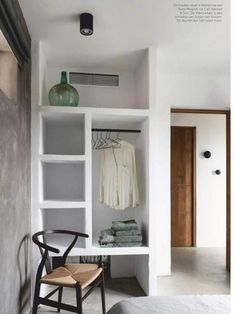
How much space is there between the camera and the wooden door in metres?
4.83

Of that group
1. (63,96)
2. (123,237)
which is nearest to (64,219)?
(123,237)

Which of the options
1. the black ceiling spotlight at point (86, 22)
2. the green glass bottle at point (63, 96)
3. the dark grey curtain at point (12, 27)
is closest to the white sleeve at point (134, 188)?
the green glass bottle at point (63, 96)

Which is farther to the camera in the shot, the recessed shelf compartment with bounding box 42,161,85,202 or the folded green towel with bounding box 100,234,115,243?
the recessed shelf compartment with bounding box 42,161,85,202

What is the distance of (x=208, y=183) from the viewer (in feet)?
15.9

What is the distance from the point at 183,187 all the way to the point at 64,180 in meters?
2.37

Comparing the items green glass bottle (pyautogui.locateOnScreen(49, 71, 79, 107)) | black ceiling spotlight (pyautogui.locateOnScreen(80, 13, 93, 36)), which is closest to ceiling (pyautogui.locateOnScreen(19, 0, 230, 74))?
black ceiling spotlight (pyautogui.locateOnScreen(80, 13, 93, 36))

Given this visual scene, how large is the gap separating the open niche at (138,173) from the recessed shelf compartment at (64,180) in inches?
7.5

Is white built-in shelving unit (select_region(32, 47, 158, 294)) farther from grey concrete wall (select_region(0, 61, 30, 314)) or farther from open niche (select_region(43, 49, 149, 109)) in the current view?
grey concrete wall (select_region(0, 61, 30, 314))

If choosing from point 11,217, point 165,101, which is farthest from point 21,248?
point 165,101

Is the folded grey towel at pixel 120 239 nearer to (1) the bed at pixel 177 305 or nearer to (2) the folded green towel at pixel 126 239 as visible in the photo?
(2) the folded green towel at pixel 126 239

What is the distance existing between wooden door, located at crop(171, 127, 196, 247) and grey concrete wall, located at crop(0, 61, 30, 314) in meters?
2.98

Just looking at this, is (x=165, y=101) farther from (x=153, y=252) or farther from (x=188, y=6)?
(x=153, y=252)

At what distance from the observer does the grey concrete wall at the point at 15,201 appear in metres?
1.69

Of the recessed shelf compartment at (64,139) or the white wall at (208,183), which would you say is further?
the white wall at (208,183)
